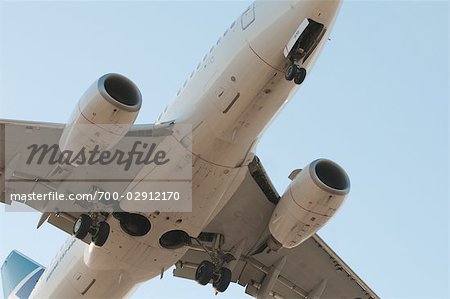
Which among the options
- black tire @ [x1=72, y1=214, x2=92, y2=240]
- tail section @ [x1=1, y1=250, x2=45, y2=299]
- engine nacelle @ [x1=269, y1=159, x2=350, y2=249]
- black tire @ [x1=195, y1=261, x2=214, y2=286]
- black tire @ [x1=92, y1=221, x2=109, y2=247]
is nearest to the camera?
engine nacelle @ [x1=269, y1=159, x2=350, y2=249]

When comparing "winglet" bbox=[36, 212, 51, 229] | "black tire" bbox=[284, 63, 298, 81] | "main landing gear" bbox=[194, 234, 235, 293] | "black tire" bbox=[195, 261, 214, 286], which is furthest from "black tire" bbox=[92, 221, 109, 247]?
"black tire" bbox=[284, 63, 298, 81]

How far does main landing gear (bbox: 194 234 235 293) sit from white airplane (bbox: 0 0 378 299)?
0.03 metres

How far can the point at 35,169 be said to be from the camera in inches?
697

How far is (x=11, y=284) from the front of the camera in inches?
979

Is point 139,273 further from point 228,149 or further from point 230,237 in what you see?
point 228,149

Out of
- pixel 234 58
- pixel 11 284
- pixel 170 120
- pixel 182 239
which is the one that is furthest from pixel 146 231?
pixel 11 284

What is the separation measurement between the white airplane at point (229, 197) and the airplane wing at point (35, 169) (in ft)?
0.15

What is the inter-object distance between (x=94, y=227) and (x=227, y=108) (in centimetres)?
422

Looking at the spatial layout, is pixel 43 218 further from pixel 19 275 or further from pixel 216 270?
pixel 19 275

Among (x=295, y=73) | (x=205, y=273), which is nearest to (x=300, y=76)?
(x=295, y=73)

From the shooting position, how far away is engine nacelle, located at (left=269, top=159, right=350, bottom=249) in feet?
57.2

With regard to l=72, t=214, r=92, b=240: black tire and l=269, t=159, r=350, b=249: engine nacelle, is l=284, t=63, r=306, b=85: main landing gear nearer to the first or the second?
l=269, t=159, r=350, b=249: engine nacelle

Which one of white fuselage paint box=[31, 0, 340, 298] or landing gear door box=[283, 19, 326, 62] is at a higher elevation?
landing gear door box=[283, 19, 326, 62]

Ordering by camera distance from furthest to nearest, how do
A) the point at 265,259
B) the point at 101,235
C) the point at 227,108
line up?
the point at 265,259, the point at 101,235, the point at 227,108
